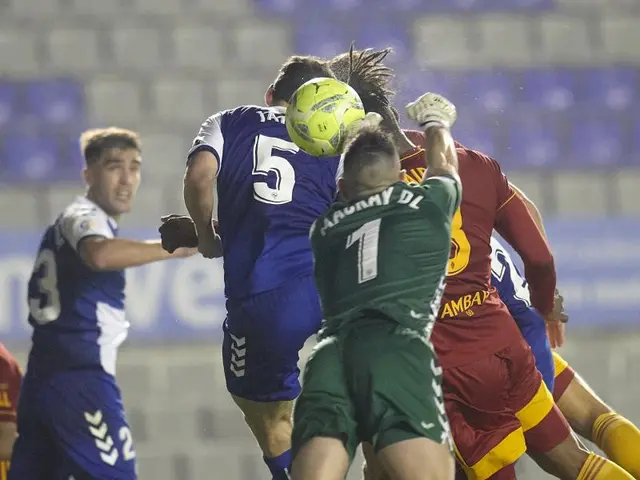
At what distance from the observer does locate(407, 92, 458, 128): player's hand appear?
3.96 metres

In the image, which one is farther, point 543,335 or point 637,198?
point 637,198

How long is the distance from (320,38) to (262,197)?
349 centimetres

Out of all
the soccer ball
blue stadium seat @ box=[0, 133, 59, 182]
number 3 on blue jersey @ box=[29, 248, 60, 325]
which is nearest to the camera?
the soccer ball

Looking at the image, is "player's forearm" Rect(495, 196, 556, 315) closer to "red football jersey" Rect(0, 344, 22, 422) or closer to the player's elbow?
the player's elbow

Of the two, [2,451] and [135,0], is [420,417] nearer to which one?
[2,451]

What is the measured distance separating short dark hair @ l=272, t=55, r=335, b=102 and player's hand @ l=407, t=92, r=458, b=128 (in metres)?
0.61

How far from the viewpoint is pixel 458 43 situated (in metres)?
7.94

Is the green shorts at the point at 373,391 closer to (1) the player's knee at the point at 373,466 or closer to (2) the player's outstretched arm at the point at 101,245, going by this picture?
(1) the player's knee at the point at 373,466

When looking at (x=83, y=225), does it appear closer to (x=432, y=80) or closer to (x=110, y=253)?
(x=110, y=253)

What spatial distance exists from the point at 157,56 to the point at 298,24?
0.87 m

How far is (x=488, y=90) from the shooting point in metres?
7.86

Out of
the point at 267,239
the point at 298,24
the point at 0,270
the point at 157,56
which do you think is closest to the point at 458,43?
the point at 298,24

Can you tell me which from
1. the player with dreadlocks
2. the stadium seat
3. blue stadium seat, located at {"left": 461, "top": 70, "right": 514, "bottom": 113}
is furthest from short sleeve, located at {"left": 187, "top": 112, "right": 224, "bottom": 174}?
blue stadium seat, located at {"left": 461, "top": 70, "right": 514, "bottom": 113}

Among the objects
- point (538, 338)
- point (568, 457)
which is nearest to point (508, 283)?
point (538, 338)
